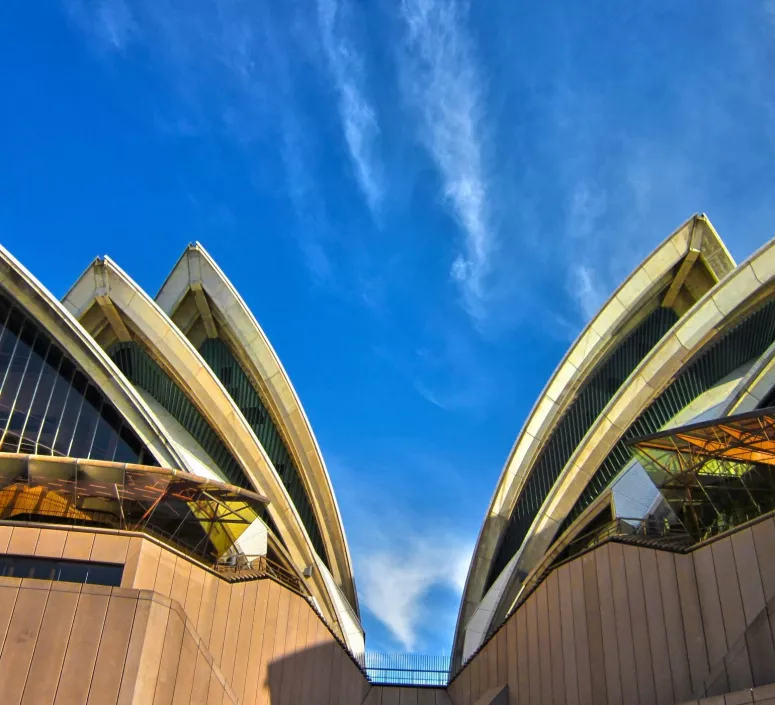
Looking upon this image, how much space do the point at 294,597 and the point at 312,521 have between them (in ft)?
32.4

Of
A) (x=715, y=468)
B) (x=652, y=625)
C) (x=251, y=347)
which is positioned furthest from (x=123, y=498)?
(x=715, y=468)

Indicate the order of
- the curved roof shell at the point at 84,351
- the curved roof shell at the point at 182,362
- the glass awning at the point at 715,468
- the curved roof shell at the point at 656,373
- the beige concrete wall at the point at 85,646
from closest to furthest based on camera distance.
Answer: the beige concrete wall at the point at 85,646, the glass awning at the point at 715,468, the curved roof shell at the point at 84,351, the curved roof shell at the point at 656,373, the curved roof shell at the point at 182,362

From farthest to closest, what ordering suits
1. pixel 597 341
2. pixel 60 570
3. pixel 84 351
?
pixel 597 341 < pixel 84 351 < pixel 60 570

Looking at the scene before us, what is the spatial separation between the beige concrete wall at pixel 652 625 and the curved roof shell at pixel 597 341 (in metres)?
9.01

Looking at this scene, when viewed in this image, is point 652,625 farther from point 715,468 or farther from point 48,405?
point 48,405

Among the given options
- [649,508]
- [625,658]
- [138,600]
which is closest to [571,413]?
[649,508]

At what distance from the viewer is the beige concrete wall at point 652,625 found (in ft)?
41.6

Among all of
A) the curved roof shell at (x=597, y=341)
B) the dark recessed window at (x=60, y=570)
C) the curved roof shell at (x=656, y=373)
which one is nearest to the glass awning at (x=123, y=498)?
the dark recessed window at (x=60, y=570)

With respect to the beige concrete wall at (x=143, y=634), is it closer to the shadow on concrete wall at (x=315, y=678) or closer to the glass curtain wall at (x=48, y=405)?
the shadow on concrete wall at (x=315, y=678)

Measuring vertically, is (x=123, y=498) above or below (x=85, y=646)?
above

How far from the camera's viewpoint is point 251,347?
28062mm

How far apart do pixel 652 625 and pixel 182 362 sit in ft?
54.6

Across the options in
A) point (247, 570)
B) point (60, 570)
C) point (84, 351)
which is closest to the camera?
point (60, 570)

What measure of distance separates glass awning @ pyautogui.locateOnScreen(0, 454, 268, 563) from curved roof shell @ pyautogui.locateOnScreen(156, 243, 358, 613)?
25.0 ft
